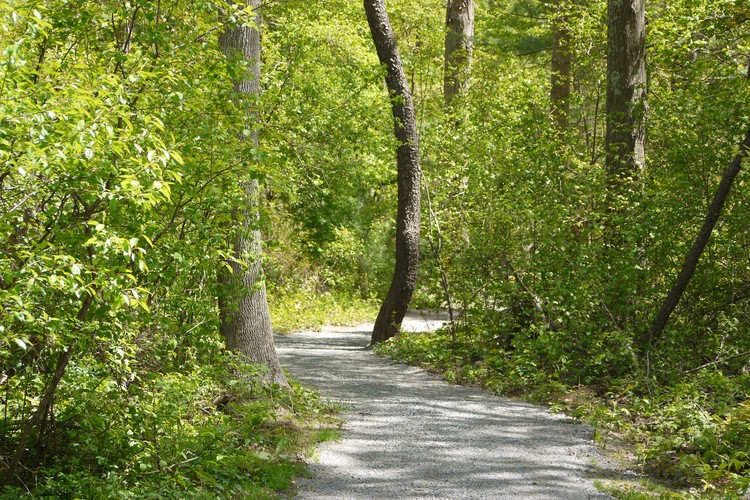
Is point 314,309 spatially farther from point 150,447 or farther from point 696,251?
point 150,447

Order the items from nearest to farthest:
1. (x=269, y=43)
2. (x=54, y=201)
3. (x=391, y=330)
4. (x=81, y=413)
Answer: (x=54, y=201), (x=81, y=413), (x=391, y=330), (x=269, y=43)

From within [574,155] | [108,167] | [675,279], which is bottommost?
[675,279]

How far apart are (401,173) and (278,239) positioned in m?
3.01

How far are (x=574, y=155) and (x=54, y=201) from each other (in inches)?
307

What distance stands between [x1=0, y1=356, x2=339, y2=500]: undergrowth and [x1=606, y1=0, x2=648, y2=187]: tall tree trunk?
643 centimetres

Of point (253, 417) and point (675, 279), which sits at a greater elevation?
point (675, 279)

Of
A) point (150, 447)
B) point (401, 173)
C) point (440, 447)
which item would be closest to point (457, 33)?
point (401, 173)

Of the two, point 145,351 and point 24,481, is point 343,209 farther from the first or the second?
point 24,481

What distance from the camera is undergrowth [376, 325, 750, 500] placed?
191 inches

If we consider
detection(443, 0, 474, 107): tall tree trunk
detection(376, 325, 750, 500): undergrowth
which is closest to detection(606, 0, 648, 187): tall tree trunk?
detection(376, 325, 750, 500): undergrowth

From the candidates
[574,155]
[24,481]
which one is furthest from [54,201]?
[574,155]

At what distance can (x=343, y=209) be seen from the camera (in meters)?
18.9

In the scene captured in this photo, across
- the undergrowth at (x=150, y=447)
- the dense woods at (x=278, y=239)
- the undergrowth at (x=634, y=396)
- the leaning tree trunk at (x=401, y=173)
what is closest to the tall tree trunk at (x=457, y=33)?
the dense woods at (x=278, y=239)

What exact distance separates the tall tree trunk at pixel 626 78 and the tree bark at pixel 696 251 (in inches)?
81.5
